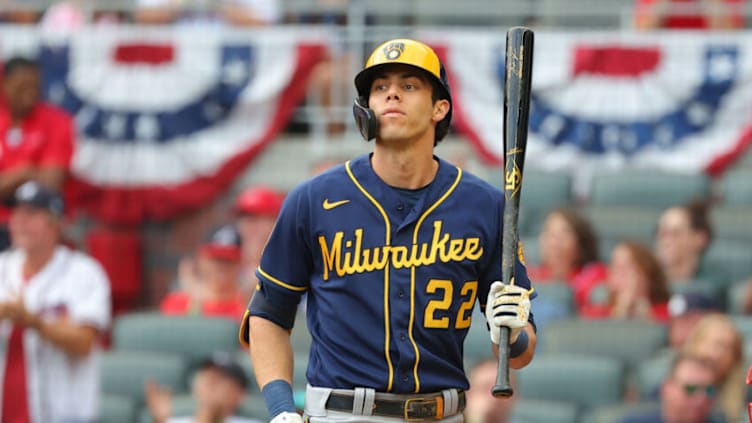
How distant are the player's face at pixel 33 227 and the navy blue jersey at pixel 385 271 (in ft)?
10.3

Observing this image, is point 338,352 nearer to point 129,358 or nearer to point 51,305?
point 51,305

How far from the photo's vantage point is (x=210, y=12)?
10875 millimetres

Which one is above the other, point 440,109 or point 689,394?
point 440,109

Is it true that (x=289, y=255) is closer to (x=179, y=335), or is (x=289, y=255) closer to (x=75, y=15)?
(x=179, y=335)

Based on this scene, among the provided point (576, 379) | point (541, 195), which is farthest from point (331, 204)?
point (541, 195)

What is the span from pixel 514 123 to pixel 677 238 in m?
4.34

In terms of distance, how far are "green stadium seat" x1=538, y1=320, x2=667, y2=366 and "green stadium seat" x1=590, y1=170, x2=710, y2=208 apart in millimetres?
1687

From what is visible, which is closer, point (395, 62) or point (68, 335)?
point (395, 62)

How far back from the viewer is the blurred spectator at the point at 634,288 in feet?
26.7

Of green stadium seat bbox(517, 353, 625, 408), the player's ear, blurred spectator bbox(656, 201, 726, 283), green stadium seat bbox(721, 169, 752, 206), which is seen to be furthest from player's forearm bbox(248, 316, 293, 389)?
green stadium seat bbox(721, 169, 752, 206)

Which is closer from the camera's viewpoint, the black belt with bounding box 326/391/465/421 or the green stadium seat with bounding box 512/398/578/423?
the black belt with bounding box 326/391/465/421

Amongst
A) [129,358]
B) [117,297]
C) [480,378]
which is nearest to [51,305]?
[129,358]

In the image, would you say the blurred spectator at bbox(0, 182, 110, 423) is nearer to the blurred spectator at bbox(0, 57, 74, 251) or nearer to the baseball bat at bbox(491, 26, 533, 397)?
the blurred spectator at bbox(0, 57, 74, 251)

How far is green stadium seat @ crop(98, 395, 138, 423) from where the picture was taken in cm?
796
